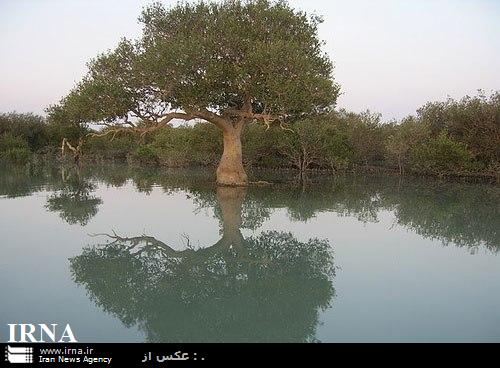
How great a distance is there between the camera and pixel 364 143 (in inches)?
1724

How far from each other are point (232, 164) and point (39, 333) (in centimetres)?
2117

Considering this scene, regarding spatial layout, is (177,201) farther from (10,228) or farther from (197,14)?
(197,14)

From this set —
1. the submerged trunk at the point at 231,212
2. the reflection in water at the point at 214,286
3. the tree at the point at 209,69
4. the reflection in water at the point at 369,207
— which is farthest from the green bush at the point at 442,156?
the reflection in water at the point at 214,286

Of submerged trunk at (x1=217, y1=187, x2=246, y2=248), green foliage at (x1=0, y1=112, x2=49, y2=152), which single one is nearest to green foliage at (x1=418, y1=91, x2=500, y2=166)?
submerged trunk at (x1=217, y1=187, x2=246, y2=248)

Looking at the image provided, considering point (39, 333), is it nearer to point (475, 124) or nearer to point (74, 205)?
point (74, 205)

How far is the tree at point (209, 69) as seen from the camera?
69.6ft

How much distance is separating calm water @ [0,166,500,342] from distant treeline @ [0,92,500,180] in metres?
18.7

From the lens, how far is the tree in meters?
21.2

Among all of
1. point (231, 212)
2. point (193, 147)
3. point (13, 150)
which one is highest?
point (193, 147)

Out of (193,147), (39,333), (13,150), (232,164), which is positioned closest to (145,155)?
(193,147)

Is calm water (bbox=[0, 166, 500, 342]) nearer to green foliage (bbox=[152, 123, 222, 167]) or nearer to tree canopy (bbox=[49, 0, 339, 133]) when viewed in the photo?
tree canopy (bbox=[49, 0, 339, 133])

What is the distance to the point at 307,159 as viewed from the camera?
1671 inches

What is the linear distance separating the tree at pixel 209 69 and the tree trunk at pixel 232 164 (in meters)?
1.44
